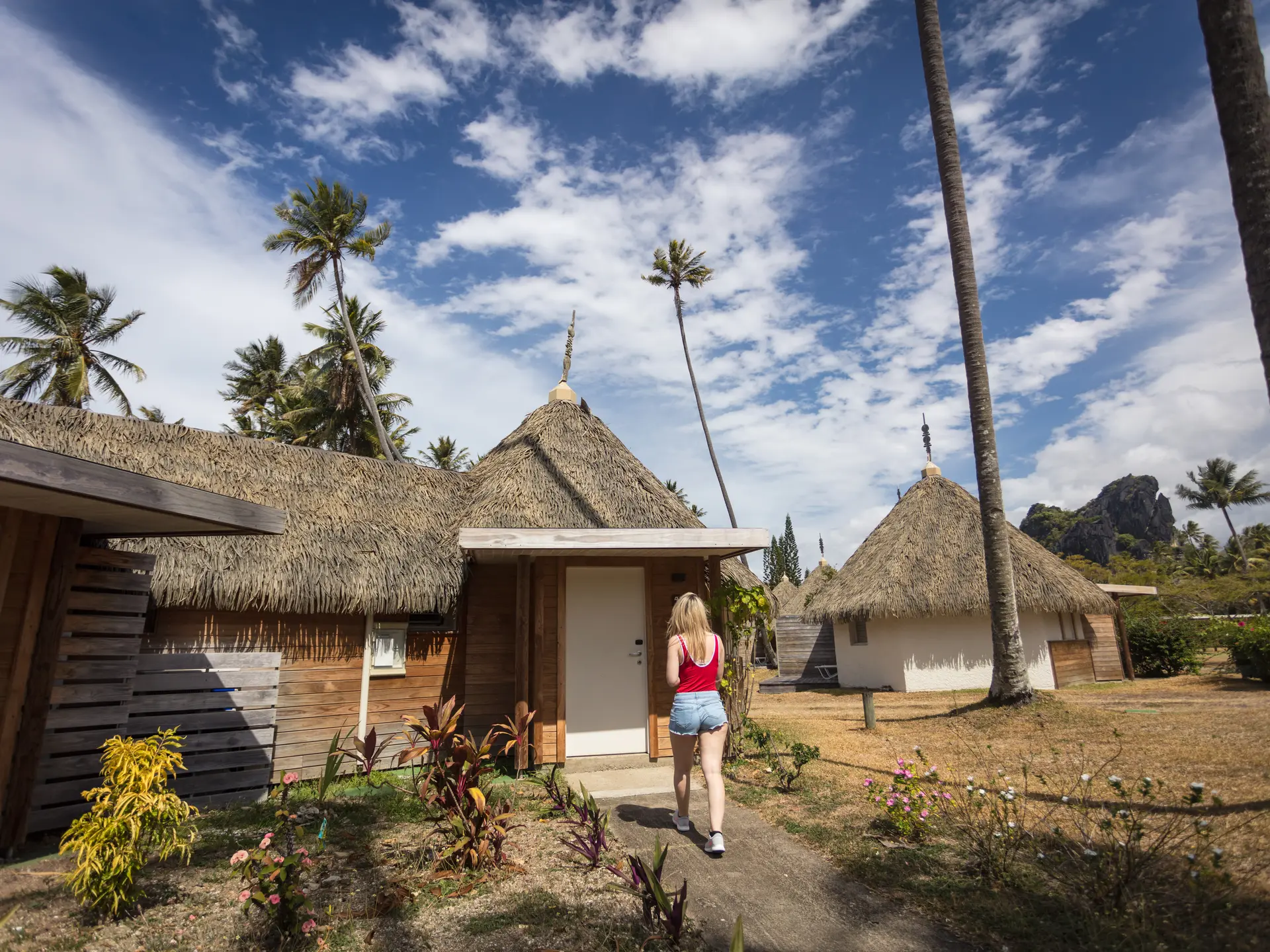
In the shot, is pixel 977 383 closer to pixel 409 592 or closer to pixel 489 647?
pixel 489 647

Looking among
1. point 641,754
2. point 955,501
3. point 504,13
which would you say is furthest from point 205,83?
point 955,501

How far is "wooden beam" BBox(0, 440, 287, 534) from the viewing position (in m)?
3.54

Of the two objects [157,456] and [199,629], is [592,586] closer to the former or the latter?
[199,629]

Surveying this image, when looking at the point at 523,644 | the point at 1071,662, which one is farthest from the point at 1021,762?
the point at 1071,662

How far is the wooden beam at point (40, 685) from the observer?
4.34 m

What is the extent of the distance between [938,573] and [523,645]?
11.9 m

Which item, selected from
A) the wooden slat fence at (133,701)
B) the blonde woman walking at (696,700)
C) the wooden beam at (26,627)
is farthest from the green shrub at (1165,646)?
the wooden beam at (26,627)

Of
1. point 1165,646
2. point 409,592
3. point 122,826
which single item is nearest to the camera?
point 122,826

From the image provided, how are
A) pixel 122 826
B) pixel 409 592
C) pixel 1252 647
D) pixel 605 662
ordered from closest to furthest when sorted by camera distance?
pixel 122 826, pixel 605 662, pixel 409 592, pixel 1252 647

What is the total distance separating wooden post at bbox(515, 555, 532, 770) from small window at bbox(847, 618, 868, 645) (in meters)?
11.7

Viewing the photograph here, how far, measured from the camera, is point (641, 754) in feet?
23.5

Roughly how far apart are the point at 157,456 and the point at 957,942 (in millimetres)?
9057

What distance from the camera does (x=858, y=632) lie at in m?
17.0

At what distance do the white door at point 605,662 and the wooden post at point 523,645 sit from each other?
0.44m
